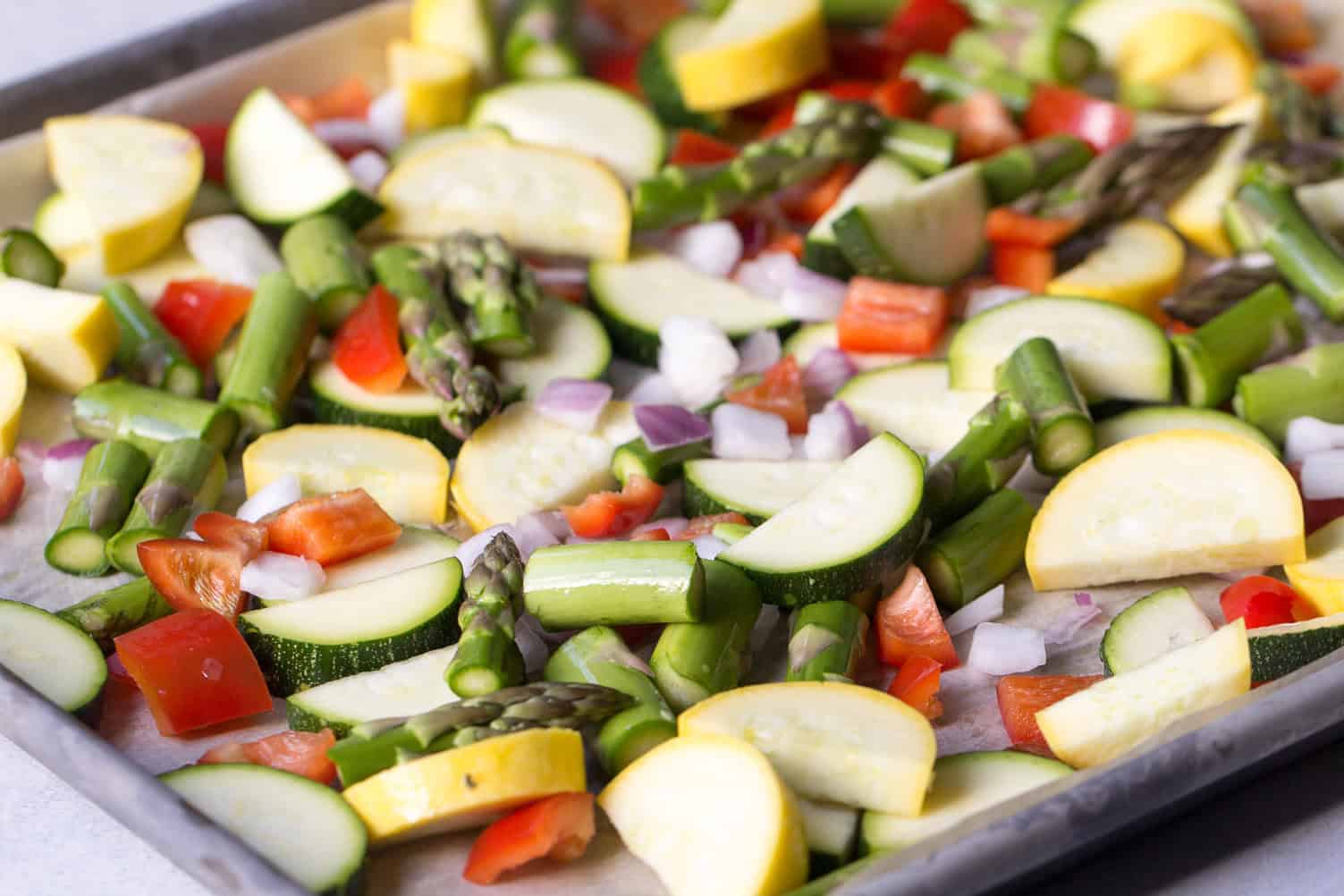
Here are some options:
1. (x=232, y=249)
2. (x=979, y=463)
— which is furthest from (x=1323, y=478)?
(x=232, y=249)

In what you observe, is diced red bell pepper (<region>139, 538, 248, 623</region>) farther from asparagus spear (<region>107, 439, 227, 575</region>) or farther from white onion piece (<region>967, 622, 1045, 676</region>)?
white onion piece (<region>967, 622, 1045, 676</region>)

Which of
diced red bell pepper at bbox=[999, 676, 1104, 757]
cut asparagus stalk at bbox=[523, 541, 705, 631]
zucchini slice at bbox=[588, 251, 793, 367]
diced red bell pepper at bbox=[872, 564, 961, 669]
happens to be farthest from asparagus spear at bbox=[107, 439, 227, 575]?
diced red bell pepper at bbox=[999, 676, 1104, 757]

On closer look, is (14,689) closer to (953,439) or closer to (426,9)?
(953,439)

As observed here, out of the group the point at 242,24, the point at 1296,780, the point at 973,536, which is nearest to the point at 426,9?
the point at 242,24

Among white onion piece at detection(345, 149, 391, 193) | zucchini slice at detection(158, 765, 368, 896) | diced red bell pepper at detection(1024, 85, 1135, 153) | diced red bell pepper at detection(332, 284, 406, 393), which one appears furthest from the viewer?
diced red bell pepper at detection(1024, 85, 1135, 153)

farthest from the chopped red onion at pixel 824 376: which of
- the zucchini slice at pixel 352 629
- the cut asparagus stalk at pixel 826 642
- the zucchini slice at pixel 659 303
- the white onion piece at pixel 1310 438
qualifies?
the zucchini slice at pixel 352 629
